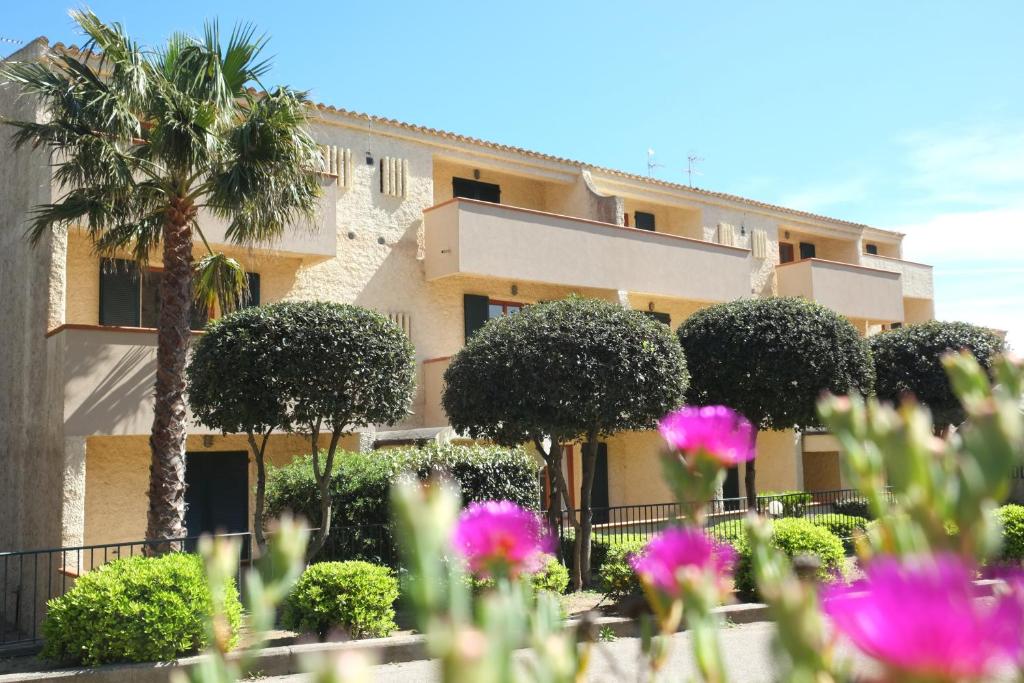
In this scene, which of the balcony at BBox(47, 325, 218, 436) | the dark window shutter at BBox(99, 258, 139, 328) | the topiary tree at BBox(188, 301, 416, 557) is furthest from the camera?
the dark window shutter at BBox(99, 258, 139, 328)

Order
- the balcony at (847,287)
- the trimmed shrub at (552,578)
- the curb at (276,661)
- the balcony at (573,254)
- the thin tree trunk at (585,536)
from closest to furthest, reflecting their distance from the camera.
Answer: the curb at (276,661), the trimmed shrub at (552,578), the thin tree trunk at (585,536), the balcony at (573,254), the balcony at (847,287)

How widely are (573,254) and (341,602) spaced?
1295 centimetres

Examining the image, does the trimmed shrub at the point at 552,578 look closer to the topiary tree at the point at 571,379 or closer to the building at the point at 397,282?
the topiary tree at the point at 571,379

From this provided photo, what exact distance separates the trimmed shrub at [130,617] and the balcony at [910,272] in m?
27.2

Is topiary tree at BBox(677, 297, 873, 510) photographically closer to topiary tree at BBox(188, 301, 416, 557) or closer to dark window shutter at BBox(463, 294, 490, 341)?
dark window shutter at BBox(463, 294, 490, 341)

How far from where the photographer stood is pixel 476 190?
2312cm

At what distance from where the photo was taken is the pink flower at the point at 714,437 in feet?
5.80

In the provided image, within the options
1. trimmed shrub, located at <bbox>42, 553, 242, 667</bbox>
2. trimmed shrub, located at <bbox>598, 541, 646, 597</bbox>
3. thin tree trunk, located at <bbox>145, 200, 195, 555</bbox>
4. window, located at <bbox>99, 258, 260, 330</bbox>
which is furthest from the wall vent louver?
trimmed shrub, located at <bbox>42, 553, 242, 667</bbox>

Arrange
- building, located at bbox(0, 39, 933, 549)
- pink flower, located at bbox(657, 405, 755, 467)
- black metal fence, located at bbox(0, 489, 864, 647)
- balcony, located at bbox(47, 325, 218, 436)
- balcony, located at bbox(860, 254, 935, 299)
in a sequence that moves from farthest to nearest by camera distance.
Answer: balcony, located at bbox(860, 254, 935, 299) < building, located at bbox(0, 39, 933, 549) < balcony, located at bbox(47, 325, 218, 436) < black metal fence, located at bbox(0, 489, 864, 647) < pink flower, located at bbox(657, 405, 755, 467)

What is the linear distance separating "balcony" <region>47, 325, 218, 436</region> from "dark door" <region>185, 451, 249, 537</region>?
2.22 meters

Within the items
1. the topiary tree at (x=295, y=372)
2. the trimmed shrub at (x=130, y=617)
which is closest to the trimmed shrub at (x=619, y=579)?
the topiary tree at (x=295, y=372)

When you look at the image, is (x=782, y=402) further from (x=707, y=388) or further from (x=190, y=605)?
(x=190, y=605)

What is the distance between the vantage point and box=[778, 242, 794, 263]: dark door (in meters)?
30.9

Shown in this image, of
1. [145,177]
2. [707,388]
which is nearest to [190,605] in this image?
[145,177]
